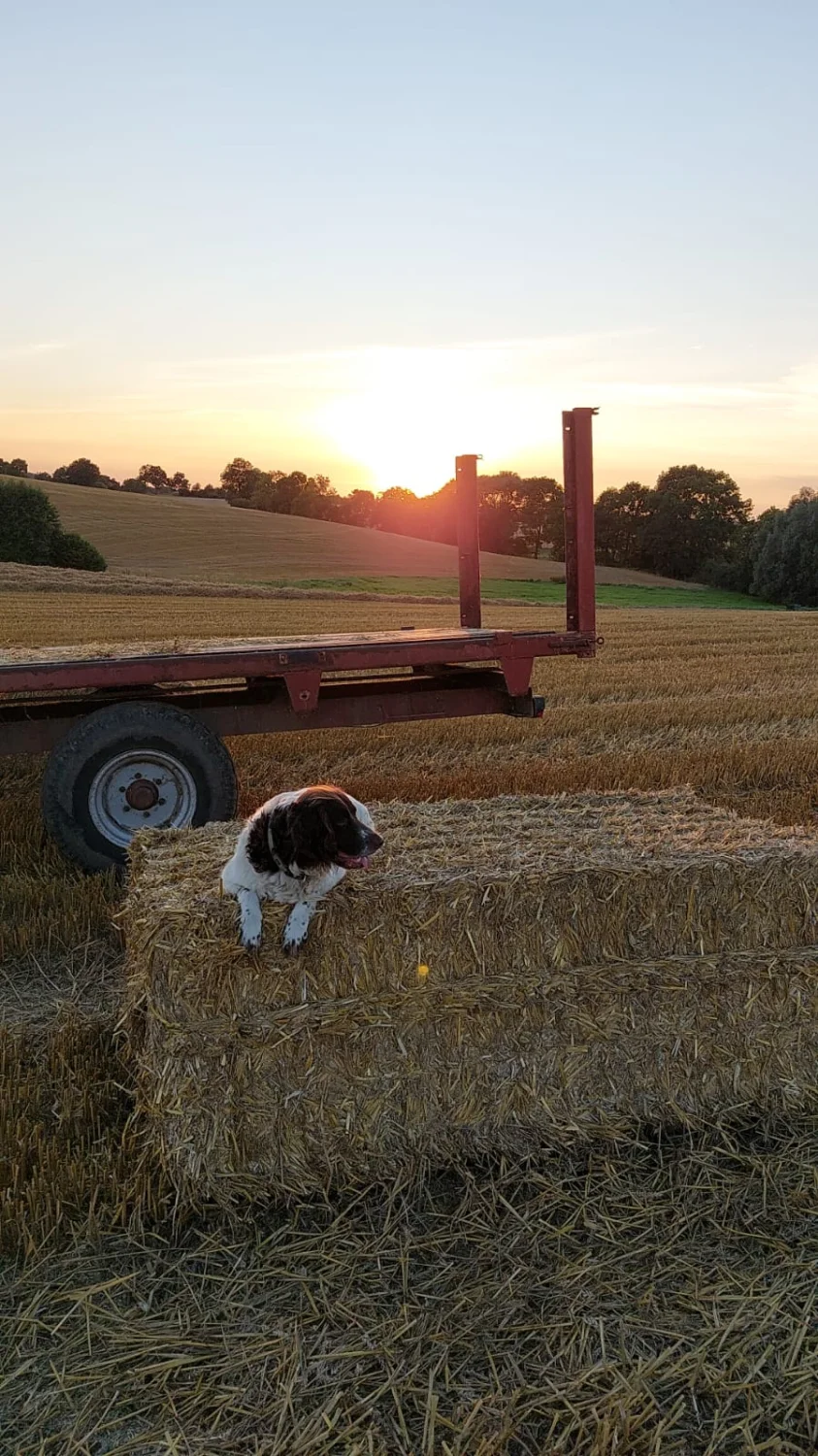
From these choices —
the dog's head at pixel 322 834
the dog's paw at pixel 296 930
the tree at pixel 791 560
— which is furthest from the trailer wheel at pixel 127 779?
the tree at pixel 791 560

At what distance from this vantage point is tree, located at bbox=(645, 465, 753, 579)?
247ft

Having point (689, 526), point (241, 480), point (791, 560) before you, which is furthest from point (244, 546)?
point (241, 480)

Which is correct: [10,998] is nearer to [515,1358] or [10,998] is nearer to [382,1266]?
[382,1266]

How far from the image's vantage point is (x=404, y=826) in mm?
4492

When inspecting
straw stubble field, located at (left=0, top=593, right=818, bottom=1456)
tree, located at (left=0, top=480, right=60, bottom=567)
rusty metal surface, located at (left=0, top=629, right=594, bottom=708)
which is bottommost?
straw stubble field, located at (left=0, top=593, right=818, bottom=1456)

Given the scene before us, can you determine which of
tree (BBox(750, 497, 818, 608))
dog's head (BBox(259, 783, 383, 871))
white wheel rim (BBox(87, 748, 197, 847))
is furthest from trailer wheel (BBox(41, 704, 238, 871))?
tree (BBox(750, 497, 818, 608))

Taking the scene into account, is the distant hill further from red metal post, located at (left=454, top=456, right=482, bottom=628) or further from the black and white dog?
the black and white dog

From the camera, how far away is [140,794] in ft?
19.6

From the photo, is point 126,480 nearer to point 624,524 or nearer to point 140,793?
point 624,524

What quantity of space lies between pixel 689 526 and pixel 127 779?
243ft

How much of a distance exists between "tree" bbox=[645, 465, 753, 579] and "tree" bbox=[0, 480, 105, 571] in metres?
40.3

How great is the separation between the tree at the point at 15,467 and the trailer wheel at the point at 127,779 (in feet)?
277

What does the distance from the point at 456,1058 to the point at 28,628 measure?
16393 mm

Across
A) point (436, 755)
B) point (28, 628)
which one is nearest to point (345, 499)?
point (28, 628)
